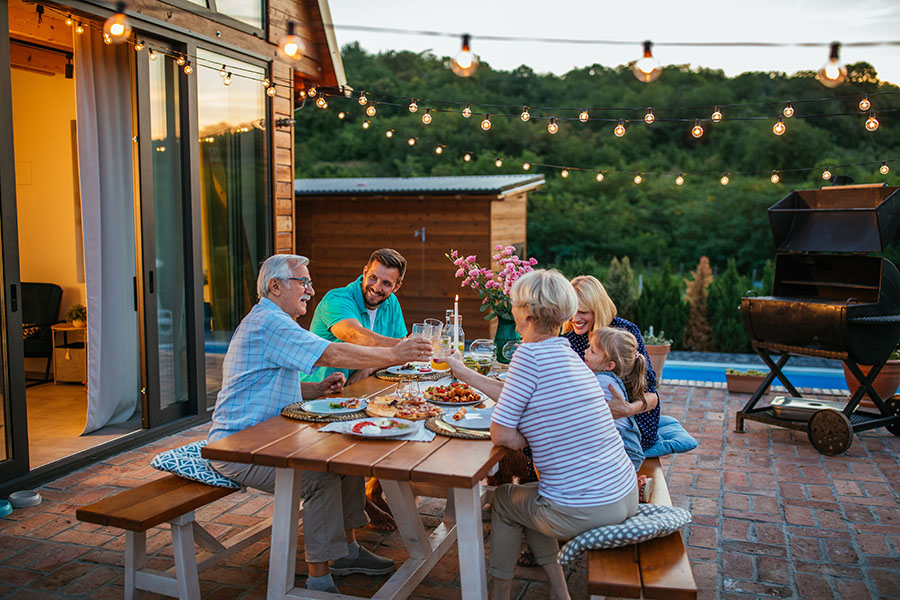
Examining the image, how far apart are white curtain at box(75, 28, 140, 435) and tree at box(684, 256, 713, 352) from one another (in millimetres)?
7773

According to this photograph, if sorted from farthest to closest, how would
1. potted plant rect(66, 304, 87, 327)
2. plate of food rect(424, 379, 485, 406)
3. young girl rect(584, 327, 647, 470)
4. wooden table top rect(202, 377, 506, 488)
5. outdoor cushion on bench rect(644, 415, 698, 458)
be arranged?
potted plant rect(66, 304, 87, 327) → outdoor cushion on bench rect(644, 415, 698, 458) → plate of food rect(424, 379, 485, 406) → young girl rect(584, 327, 647, 470) → wooden table top rect(202, 377, 506, 488)

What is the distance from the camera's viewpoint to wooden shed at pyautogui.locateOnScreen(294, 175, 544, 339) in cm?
958

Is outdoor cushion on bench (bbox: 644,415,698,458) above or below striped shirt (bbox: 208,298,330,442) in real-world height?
below

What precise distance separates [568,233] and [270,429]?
57.0 feet

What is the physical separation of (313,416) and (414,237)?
737 centimetres

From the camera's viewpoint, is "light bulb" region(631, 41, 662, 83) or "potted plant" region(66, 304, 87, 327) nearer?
"light bulb" region(631, 41, 662, 83)

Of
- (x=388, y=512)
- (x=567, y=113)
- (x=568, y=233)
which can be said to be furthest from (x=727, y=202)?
(x=388, y=512)

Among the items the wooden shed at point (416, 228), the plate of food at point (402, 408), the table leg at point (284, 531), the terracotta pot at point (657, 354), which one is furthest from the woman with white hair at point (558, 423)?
the wooden shed at point (416, 228)

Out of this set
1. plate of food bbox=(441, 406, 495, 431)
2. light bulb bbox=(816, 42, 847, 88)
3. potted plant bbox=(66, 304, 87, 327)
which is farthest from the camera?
potted plant bbox=(66, 304, 87, 327)

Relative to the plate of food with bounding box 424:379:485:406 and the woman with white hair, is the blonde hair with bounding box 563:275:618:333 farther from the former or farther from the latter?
the woman with white hair

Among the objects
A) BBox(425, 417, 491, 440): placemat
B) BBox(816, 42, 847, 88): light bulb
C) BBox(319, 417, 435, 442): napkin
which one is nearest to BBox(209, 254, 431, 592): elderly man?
BBox(319, 417, 435, 442): napkin

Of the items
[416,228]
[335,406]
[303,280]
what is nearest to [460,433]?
[335,406]

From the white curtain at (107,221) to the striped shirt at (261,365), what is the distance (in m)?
2.61

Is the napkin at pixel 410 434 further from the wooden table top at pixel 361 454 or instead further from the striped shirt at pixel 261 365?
the striped shirt at pixel 261 365
